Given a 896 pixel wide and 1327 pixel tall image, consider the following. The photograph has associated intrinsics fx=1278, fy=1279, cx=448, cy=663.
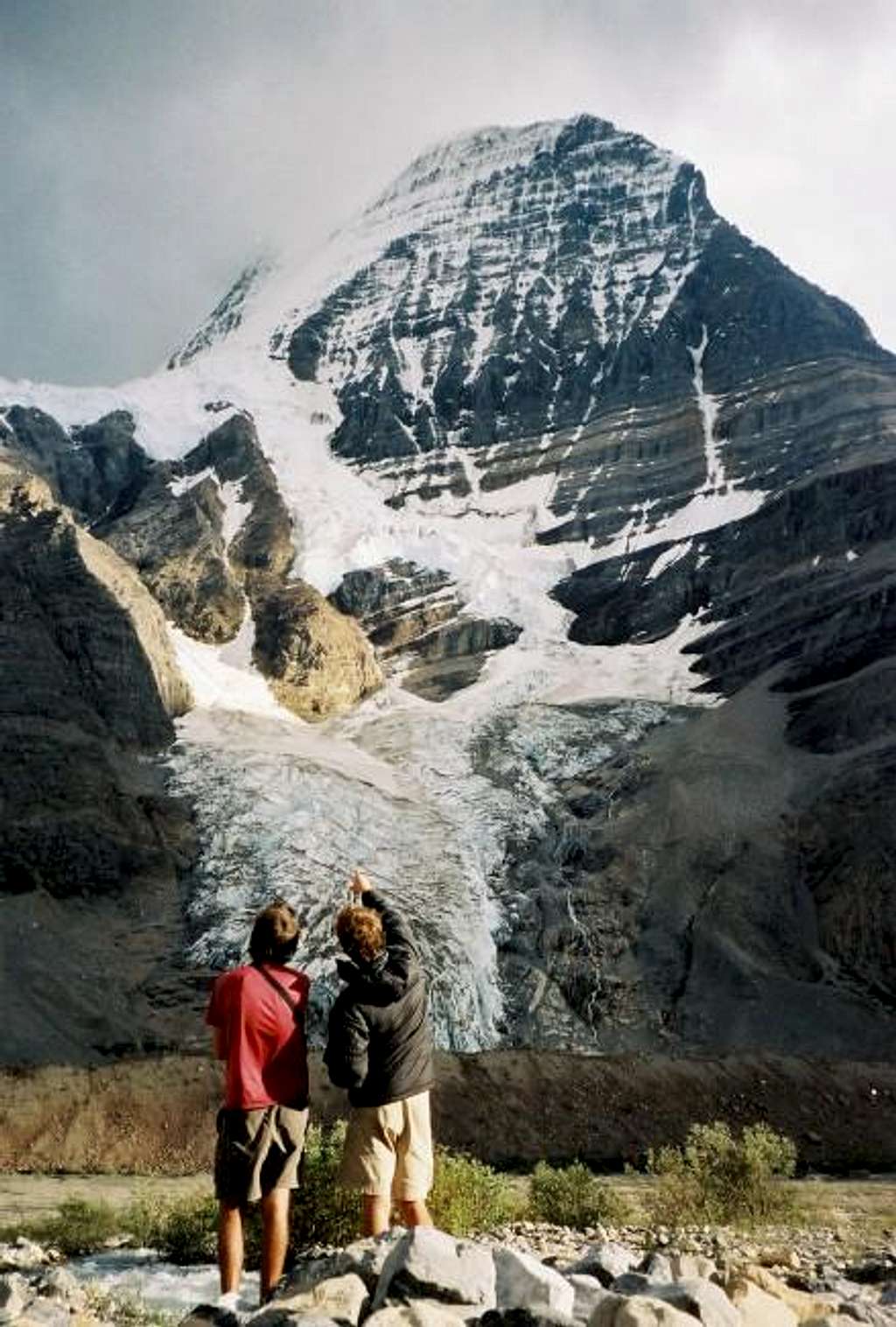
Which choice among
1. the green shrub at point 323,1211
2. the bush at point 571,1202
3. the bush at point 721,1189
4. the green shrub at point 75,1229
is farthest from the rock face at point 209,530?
the green shrub at point 323,1211

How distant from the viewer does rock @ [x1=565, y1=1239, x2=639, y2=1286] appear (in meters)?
7.29

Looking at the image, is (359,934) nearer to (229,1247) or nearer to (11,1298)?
(229,1247)

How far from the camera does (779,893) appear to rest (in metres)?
54.5

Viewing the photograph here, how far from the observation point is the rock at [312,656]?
82375 millimetres

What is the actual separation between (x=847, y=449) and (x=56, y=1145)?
8626 cm

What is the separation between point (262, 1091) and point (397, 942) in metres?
1.14

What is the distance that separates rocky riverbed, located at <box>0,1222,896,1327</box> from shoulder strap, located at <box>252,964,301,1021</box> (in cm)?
131

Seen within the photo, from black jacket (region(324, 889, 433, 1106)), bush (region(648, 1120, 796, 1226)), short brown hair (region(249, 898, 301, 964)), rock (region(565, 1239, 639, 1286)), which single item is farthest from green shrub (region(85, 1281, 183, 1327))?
bush (region(648, 1120, 796, 1226))

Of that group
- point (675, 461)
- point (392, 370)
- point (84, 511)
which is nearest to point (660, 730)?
point (675, 461)

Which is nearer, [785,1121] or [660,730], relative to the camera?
[785,1121]

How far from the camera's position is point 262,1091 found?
726 centimetres

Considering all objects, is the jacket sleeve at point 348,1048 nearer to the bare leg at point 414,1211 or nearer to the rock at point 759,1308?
the bare leg at point 414,1211

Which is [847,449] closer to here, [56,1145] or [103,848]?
[103,848]

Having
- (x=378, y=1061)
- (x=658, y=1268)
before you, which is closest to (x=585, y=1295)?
(x=658, y=1268)
